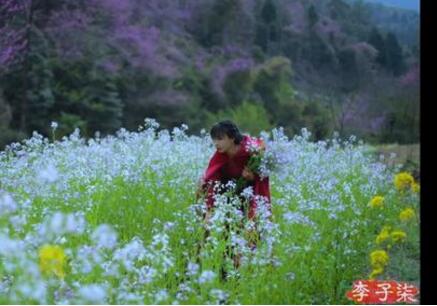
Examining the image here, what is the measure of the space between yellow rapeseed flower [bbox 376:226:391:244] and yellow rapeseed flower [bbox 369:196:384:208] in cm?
15

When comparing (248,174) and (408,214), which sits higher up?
(248,174)

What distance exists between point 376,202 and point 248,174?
2.21 ft

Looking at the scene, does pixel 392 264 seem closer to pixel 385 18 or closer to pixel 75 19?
pixel 385 18

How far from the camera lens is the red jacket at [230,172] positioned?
3695 mm

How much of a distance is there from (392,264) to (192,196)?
112 cm

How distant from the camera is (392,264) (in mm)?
3400

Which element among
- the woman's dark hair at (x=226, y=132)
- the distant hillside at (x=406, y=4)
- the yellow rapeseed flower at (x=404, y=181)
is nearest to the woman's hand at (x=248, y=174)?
the woman's dark hair at (x=226, y=132)

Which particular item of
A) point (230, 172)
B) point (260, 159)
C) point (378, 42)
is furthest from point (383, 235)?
point (378, 42)

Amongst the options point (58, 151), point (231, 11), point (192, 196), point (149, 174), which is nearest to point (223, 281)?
point (192, 196)

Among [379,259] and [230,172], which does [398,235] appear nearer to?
[379,259]

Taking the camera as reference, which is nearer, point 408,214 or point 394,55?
point 408,214

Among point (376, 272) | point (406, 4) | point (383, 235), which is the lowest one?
point (376, 272)

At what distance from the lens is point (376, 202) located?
365cm

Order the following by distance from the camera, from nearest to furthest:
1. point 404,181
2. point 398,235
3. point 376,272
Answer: point 376,272 → point 398,235 → point 404,181
